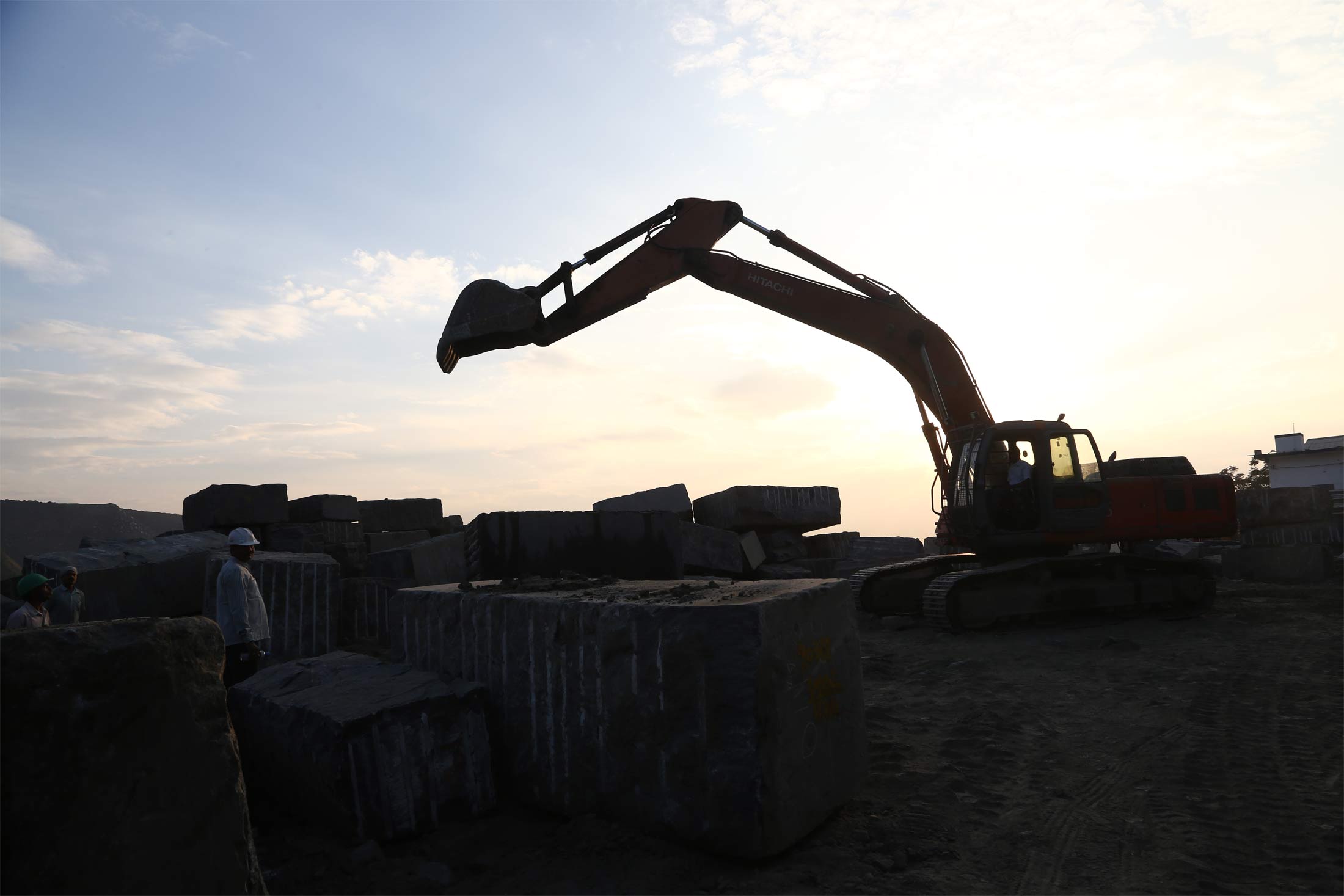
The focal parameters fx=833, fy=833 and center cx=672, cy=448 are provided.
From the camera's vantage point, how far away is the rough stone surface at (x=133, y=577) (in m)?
7.45

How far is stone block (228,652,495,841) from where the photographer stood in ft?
11.6

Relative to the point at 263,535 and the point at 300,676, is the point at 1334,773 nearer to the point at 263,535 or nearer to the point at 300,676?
the point at 300,676

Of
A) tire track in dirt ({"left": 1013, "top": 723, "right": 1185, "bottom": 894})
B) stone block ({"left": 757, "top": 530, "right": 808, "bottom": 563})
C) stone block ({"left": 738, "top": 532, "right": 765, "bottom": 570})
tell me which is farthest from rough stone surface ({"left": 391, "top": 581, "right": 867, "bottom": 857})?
stone block ({"left": 757, "top": 530, "right": 808, "bottom": 563})

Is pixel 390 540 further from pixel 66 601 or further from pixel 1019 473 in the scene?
pixel 1019 473

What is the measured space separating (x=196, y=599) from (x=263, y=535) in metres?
Result: 3.40

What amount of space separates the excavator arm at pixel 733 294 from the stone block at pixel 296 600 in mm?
2459

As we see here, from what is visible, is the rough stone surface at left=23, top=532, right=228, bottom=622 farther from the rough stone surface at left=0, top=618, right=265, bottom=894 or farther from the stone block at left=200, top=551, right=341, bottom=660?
the rough stone surface at left=0, top=618, right=265, bottom=894

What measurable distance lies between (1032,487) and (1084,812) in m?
6.26

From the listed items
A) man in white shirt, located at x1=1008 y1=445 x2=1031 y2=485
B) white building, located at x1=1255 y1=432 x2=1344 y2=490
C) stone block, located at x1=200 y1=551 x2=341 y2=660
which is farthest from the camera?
white building, located at x1=1255 y1=432 x2=1344 y2=490

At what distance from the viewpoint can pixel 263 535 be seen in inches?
438

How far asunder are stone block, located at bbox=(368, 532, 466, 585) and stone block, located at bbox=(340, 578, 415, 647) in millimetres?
386

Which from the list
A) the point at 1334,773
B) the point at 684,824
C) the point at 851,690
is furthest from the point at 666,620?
the point at 1334,773

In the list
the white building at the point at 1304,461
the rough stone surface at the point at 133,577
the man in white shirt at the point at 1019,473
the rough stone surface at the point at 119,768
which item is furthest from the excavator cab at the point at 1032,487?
the white building at the point at 1304,461

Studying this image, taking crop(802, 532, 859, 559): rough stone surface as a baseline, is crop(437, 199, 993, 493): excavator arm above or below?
above
